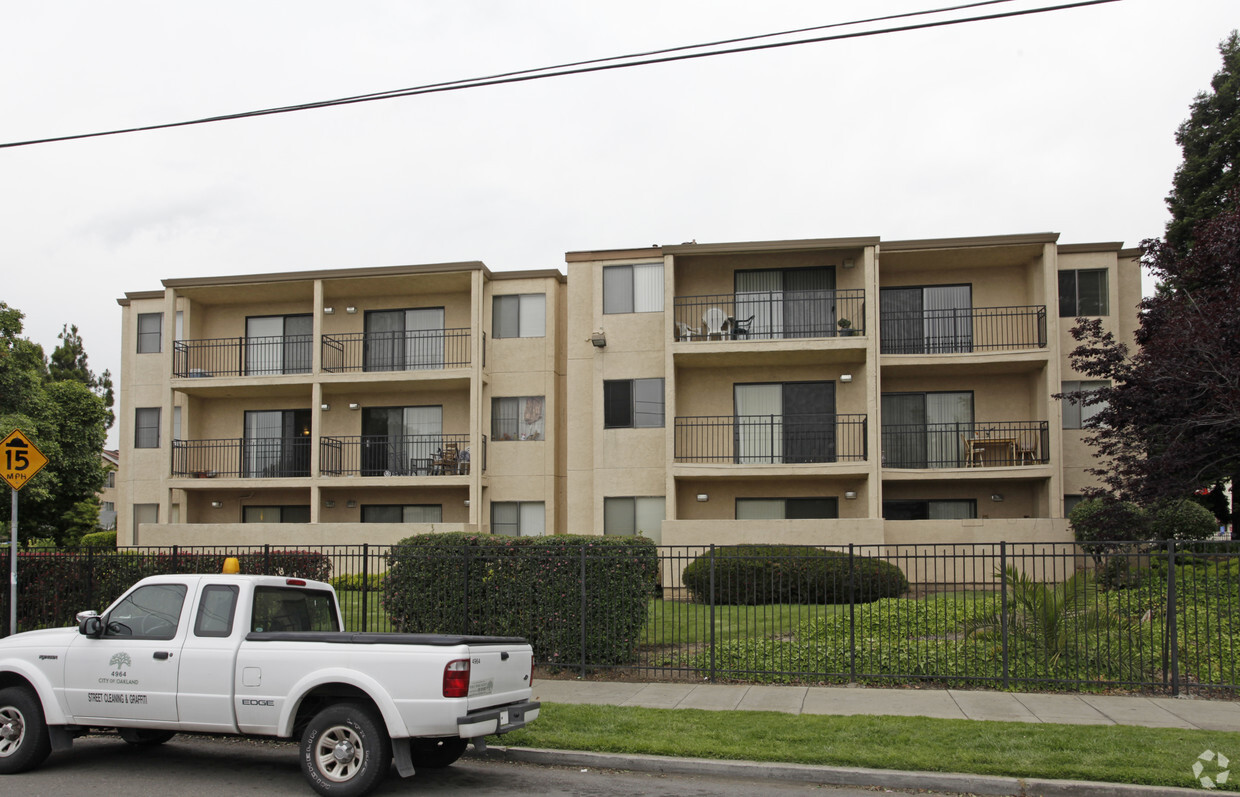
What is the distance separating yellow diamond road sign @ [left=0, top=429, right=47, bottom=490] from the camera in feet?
42.1

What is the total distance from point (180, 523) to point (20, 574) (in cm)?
1246

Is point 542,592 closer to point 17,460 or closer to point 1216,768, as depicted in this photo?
point 17,460

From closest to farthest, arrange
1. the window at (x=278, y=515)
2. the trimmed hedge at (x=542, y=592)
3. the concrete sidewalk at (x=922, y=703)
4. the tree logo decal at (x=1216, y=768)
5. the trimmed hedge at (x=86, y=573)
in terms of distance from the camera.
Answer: the tree logo decal at (x=1216, y=768), the concrete sidewalk at (x=922, y=703), the trimmed hedge at (x=542, y=592), the trimmed hedge at (x=86, y=573), the window at (x=278, y=515)

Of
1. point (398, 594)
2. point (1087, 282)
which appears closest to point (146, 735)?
point (398, 594)

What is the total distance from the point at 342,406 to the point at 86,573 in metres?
13.4

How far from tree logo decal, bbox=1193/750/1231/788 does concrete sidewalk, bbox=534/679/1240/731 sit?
1452mm

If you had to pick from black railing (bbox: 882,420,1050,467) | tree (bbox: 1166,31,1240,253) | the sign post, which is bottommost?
the sign post

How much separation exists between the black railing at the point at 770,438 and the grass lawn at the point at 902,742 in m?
14.4

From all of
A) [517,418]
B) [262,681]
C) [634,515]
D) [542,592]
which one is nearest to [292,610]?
[262,681]

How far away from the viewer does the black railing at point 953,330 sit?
24.8 meters

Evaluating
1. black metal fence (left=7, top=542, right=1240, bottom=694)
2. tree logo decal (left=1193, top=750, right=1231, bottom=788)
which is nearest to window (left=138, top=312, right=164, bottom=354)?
black metal fence (left=7, top=542, right=1240, bottom=694)

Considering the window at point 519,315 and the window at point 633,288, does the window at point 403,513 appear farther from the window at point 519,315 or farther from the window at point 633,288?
the window at point 633,288

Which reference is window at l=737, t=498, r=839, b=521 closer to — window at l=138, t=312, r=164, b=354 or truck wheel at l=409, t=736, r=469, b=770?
truck wheel at l=409, t=736, r=469, b=770

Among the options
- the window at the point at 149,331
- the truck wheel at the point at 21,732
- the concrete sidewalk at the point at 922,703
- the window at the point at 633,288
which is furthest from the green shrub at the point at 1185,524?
the window at the point at 149,331
